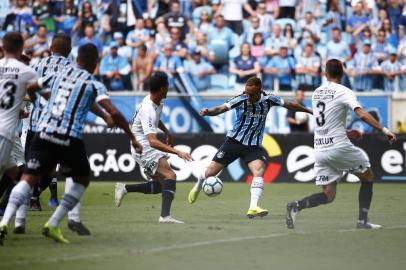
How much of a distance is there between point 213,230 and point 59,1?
17.1 metres

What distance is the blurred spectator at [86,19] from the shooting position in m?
27.0

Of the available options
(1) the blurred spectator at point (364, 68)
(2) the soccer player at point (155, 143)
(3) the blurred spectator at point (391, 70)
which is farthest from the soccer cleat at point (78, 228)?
(3) the blurred spectator at point (391, 70)

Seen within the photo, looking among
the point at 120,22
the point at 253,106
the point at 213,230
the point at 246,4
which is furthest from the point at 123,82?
the point at 213,230

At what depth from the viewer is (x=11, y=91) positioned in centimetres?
1059

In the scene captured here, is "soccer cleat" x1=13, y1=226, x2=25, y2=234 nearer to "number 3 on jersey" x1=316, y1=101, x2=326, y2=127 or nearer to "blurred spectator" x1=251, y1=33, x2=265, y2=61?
"number 3 on jersey" x1=316, y1=101, x2=326, y2=127

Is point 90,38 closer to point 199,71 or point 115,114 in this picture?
point 199,71

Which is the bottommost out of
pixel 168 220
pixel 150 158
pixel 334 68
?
pixel 168 220

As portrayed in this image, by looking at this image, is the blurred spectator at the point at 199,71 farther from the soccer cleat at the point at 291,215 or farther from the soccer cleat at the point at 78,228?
the soccer cleat at the point at 78,228

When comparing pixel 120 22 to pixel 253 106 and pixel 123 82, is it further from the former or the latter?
pixel 253 106

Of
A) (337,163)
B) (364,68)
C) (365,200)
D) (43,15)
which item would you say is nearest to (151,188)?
(337,163)

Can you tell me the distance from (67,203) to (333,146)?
3.68 metres

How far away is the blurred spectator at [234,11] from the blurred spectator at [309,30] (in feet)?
4.89

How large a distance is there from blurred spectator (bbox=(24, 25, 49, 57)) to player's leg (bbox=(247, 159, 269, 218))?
13.7 metres

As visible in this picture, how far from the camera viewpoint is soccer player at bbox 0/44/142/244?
1011cm
